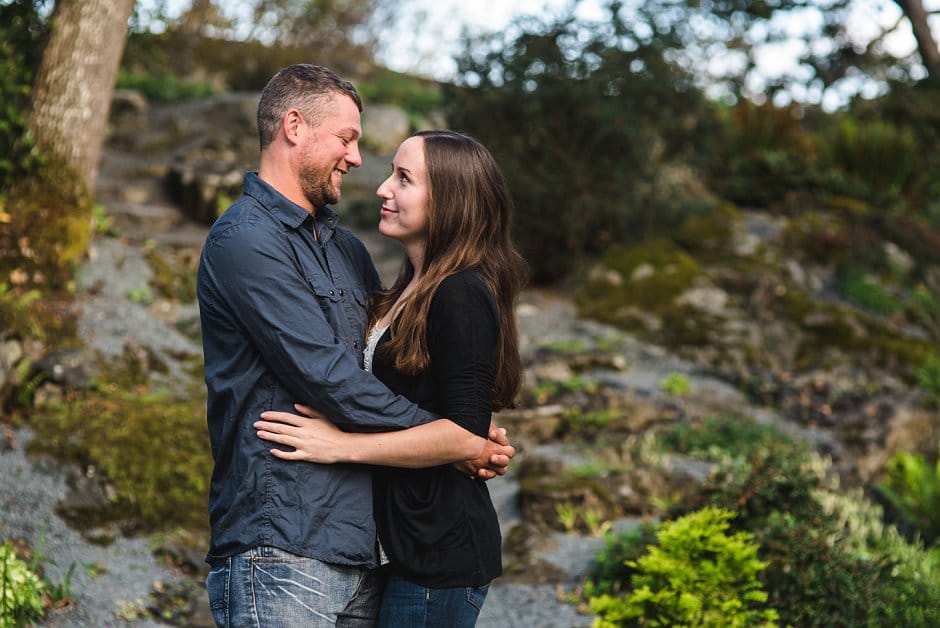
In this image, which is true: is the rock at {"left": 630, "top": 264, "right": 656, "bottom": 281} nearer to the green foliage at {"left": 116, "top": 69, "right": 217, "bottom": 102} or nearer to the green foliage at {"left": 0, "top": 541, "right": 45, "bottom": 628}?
the green foliage at {"left": 0, "top": 541, "right": 45, "bottom": 628}

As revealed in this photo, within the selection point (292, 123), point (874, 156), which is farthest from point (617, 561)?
point (874, 156)

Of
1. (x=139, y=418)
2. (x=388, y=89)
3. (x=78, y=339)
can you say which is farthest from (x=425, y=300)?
(x=388, y=89)

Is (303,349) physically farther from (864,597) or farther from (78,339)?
(78,339)

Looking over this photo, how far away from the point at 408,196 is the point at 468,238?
7.9 inches

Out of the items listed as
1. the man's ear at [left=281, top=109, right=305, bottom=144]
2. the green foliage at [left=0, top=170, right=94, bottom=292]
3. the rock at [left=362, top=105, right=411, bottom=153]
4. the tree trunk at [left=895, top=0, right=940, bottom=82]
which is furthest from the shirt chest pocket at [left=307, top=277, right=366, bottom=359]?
the tree trunk at [left=895, top=0, right=940, bottom=82]

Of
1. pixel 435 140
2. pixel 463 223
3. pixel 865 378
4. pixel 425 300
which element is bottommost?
pixel 865 378

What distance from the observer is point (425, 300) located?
237cm

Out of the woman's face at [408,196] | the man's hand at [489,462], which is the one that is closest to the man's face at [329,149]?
the woman's face at [408,196]

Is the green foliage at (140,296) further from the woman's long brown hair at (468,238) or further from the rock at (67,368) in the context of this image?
the woman's long brown hair at (468,238)

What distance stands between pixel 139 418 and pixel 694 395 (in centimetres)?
455

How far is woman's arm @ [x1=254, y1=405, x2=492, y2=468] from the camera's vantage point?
225cm

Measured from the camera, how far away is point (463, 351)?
2.31m

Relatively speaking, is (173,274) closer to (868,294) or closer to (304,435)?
(304,435)

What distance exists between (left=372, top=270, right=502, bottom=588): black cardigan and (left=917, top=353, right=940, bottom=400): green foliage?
7211mm
